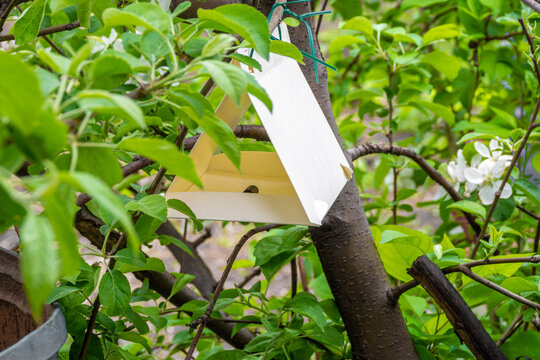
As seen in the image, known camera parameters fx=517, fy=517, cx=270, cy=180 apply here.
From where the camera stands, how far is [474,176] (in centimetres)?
101

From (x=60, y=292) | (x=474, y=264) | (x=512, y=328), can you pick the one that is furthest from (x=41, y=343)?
(x=512, y=328)

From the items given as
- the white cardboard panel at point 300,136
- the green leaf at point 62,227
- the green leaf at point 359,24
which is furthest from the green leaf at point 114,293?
the green leaf at point 359,24

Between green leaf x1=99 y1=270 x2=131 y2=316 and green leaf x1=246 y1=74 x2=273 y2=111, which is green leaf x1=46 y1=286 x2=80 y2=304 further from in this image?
green leaf x1=246 y1=74 x2=273 y2=111

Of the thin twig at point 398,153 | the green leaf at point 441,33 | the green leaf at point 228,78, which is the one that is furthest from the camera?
the green leaf at point 441,33

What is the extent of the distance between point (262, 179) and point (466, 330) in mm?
339

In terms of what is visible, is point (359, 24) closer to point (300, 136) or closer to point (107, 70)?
point (300, 136)

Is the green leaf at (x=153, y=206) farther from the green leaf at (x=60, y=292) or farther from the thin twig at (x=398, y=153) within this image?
the thin twig at (x=398, y=153)

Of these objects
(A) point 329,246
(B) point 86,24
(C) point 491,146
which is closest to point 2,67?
(B) point 86,24

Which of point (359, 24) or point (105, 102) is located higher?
point (359, 24)

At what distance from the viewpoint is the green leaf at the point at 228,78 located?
34 cm

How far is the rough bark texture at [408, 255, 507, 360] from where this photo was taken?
0.67 m

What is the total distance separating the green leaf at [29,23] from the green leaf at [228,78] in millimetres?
343

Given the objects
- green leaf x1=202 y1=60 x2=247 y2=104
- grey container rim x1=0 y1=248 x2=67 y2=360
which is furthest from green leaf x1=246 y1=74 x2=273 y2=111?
grey container rim x1=0 y1=248 x2=67 y2=360

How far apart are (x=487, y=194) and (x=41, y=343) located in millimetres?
846
